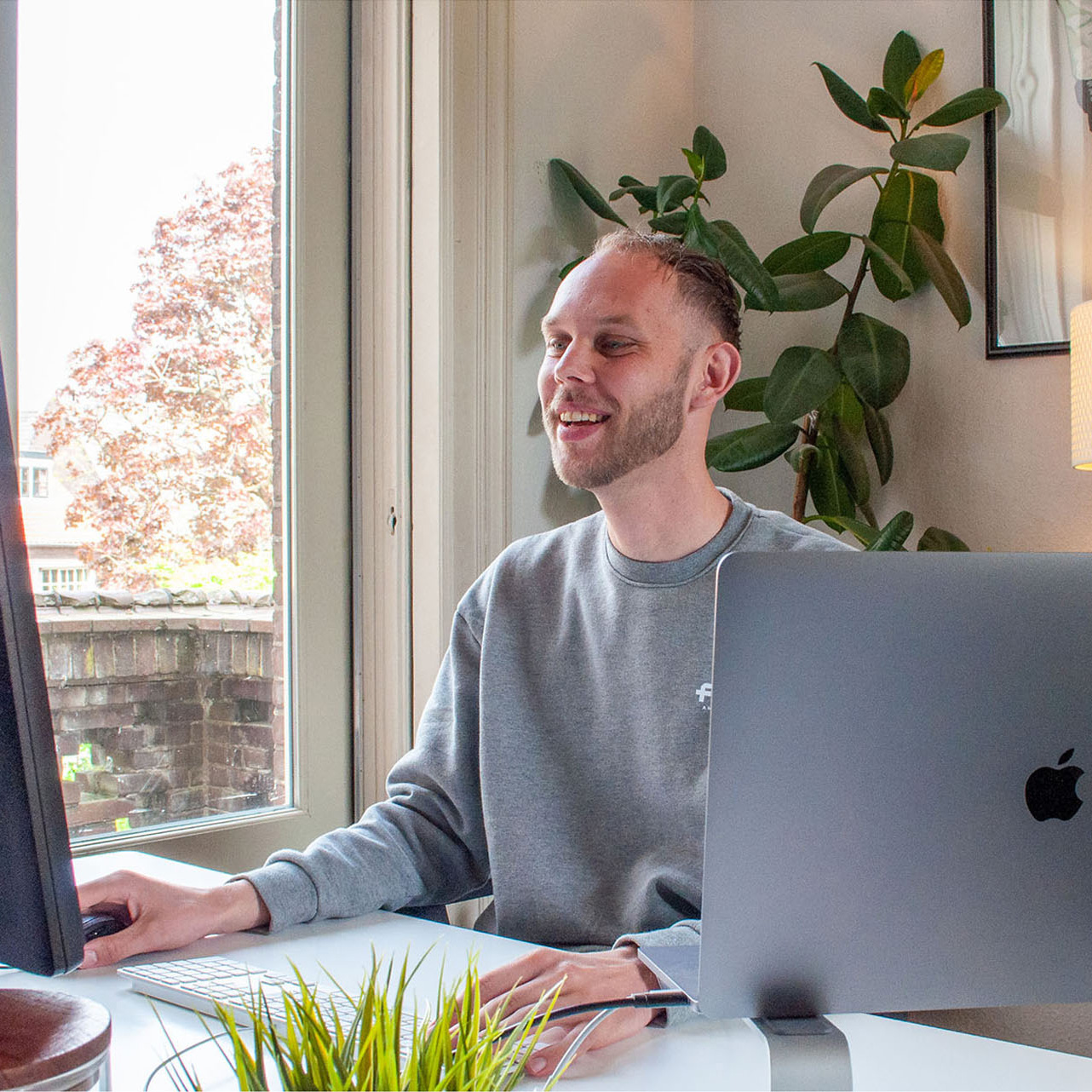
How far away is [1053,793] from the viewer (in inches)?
27.4

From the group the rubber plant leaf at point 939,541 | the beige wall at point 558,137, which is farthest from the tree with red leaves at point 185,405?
the rubber plant leaf at point 939,541

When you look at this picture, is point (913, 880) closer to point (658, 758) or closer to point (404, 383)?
point (658, 758)

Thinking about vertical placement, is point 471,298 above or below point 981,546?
above

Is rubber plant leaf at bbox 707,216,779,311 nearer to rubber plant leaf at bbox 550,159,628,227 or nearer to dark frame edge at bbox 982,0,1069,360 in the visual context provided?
rubber plant leaf at bbox 550,159,628,227

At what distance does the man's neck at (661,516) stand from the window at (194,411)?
28.3 inches

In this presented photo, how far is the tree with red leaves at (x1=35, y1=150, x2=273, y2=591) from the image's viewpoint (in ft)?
5.63

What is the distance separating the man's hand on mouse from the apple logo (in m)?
0.33

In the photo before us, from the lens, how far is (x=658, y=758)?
1313 millimetres

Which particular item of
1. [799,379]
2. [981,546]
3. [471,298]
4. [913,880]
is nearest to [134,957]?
[913,880]

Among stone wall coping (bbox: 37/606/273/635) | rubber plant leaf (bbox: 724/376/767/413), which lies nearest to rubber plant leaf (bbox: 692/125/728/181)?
rubber plant leaf (bbox: 724/376/767/413)

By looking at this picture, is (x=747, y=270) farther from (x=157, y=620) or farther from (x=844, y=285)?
(x=157, y=620)

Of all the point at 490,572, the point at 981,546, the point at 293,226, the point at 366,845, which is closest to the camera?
→ the point at 366,845

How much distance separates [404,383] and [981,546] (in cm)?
115

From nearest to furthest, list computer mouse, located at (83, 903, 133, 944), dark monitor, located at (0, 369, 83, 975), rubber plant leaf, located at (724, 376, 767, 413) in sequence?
dark monitor, located at (0, 369, 83, 975) < computer mouse, located at (83, 903, 133, 944) < rubber plant leaf, located at (724, 376, 767, 413)
